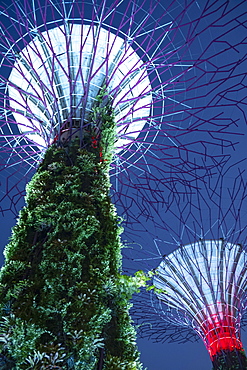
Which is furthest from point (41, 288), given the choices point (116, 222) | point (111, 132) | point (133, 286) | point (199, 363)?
point (199, 363)

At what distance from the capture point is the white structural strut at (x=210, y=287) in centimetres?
1287

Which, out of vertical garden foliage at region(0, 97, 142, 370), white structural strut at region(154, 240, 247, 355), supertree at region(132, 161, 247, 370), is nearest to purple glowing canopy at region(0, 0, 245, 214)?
vertical garden foliage at region(0, 97, 142, 370)

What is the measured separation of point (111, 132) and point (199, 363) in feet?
122

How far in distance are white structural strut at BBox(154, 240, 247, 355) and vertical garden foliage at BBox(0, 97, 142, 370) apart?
8.73m

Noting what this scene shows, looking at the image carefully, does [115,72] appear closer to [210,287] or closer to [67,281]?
[67,281]

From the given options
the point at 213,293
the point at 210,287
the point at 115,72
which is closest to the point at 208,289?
the point at 213,293

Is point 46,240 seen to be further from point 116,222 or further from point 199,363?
point 199,363

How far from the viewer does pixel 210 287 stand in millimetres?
12922

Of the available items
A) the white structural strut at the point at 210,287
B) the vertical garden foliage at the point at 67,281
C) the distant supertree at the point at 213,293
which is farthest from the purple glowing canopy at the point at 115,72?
the white structural strut at the point at 210,287

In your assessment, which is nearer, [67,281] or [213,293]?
[67,281]

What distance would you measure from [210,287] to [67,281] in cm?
1055

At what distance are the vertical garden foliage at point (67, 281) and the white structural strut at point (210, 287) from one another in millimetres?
8734

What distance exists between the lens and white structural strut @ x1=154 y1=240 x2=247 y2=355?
1287 cm

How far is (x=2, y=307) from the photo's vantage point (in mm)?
3346
